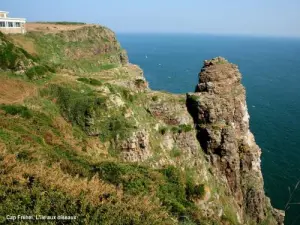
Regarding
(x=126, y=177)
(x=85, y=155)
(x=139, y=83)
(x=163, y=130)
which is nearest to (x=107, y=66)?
(x=139, y=83)

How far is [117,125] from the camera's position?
159 ft

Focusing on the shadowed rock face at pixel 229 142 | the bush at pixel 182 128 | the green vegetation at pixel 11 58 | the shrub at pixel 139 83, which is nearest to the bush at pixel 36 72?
the green vegetation at pixel 11 58

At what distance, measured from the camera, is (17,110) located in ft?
133

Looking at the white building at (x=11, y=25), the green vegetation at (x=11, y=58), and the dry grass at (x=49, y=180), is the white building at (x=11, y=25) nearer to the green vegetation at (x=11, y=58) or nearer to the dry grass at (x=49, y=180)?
the green vegetation at (x=11, y=58)

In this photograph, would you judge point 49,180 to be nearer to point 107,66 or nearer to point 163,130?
point 163,130

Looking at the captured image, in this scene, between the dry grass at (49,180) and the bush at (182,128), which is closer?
the dry grass at (49,180)

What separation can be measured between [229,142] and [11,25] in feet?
214

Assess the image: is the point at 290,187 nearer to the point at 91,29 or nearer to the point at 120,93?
the point at 120,93

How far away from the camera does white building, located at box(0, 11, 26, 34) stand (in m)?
77.6

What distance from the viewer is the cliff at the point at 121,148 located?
22172mm

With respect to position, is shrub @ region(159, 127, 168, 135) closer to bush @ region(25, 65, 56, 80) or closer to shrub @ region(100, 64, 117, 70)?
bush @ region(25, 65, 56, 80)

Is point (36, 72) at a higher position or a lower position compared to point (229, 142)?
higher

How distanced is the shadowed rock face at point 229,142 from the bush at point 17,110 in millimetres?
36117

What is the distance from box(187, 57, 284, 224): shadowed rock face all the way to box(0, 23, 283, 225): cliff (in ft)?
0.72
